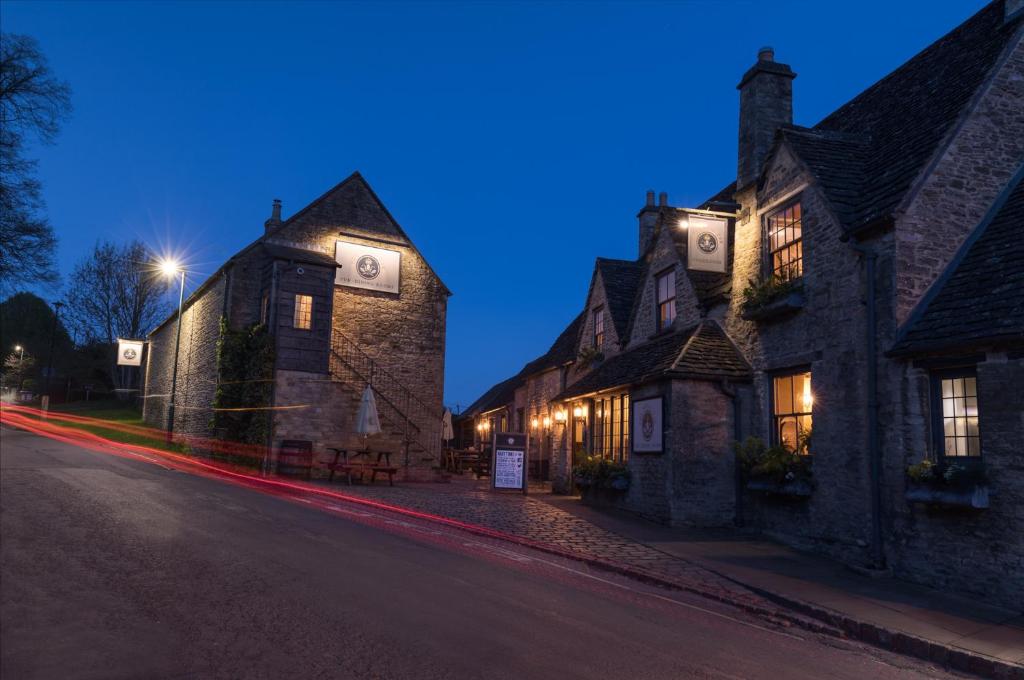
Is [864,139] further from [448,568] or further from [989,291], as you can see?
[448,568]

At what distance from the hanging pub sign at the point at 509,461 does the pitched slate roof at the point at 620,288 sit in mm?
4496

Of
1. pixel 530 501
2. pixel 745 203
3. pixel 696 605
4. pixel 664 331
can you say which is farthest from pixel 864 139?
pixel 530 501

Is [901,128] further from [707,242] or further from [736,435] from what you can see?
[736,435]

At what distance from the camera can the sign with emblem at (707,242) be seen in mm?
15469

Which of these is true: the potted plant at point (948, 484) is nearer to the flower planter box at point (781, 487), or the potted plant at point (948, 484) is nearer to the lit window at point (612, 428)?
the flower planter box at point (781, 487)

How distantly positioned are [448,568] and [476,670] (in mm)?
3685

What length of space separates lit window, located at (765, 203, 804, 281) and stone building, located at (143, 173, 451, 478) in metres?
14.6

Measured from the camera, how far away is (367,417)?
70.5 ft

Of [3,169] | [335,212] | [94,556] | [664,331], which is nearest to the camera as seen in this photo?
[94,556]

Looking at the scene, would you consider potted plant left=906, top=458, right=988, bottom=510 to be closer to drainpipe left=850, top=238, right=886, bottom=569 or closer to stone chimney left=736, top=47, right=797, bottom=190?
drainpipe left=850, top=238, right=886, bottom=569

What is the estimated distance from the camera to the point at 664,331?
18.3 meters

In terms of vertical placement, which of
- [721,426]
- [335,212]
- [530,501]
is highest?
[335,212]

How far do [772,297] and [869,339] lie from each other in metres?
2.73

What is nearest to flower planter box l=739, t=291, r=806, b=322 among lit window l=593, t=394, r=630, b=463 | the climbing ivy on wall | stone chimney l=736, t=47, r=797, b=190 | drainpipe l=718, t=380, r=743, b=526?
drainpipe l=718, t=380, r=743, b=526
